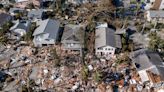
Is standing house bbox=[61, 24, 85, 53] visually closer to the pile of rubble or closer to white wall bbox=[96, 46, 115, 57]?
the pile of rubble

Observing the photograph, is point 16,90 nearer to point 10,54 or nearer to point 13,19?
point 10,54

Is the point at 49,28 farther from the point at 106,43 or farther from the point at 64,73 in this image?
the point at 106,43

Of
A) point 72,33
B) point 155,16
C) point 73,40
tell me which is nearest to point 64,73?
point 73,40

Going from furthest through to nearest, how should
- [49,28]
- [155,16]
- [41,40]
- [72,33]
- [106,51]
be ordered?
[155,16] < [49,28] < [41,40] < [72,33] < [106,51]

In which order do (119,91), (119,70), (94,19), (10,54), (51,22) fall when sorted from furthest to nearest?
(94,19)
(51,22)
(10,54)
(119,70)
(119,91)

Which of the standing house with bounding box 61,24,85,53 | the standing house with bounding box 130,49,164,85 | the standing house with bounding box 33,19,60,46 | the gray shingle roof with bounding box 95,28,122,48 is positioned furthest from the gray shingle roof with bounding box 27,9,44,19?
the standing house with bounding box 130,49,164,85

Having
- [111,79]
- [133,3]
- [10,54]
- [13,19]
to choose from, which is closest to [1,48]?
[10,54]

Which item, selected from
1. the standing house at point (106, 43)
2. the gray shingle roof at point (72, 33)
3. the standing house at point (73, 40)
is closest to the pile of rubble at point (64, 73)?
the standing house at point (73, 40)
